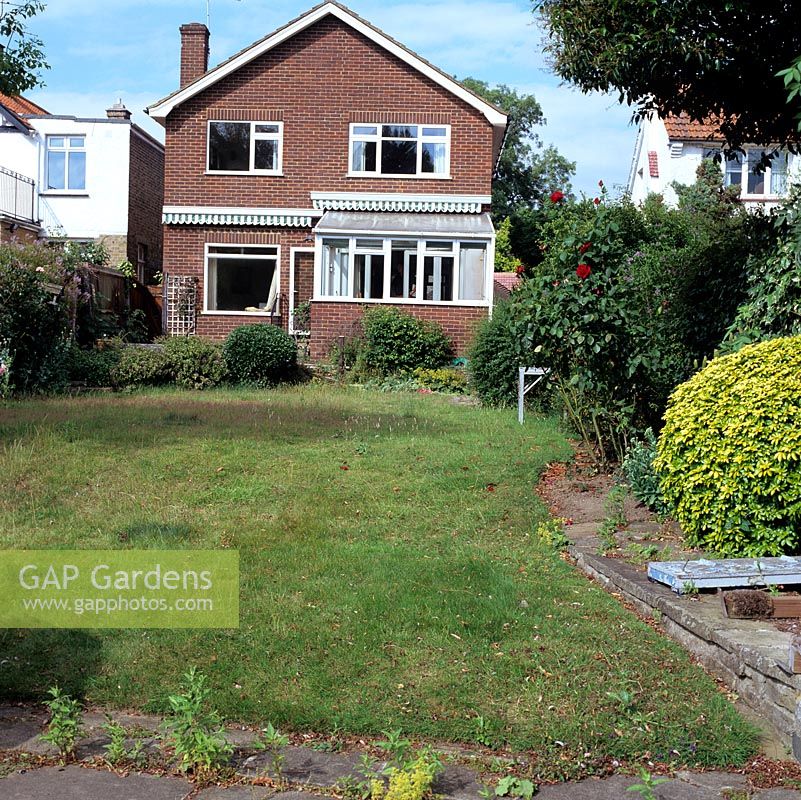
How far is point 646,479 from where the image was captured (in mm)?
8281

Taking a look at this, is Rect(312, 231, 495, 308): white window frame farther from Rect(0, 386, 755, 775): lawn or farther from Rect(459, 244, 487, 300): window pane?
Rect(0, 386, 755, 775): lawn

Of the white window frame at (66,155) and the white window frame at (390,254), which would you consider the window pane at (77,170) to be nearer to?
the white window frame at (66,155)

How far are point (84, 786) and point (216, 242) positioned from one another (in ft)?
74.0

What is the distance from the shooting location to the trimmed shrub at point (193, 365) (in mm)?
19109

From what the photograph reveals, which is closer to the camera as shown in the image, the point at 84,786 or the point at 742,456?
the point at 84,786

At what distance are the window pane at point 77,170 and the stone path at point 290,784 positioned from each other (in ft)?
91.4

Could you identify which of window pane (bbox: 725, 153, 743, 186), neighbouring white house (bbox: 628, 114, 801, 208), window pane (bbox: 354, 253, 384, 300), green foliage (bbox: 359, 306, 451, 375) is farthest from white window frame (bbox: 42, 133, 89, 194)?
window pane (bbox: 725, 153, 743, 186)

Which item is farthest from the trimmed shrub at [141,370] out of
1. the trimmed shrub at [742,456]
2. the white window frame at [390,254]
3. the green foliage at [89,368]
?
the trimmed shrub at [742,456]

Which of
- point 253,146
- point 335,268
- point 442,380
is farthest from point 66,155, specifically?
point 442,380

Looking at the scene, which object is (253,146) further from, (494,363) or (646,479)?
(646,479)

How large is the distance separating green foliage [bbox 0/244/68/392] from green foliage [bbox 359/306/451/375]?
6.37m

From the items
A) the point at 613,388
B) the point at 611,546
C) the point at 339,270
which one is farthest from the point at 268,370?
the point at 611,546

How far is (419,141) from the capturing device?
25375 mm

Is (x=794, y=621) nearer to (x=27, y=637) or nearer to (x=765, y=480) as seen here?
(x=765, y=480)
